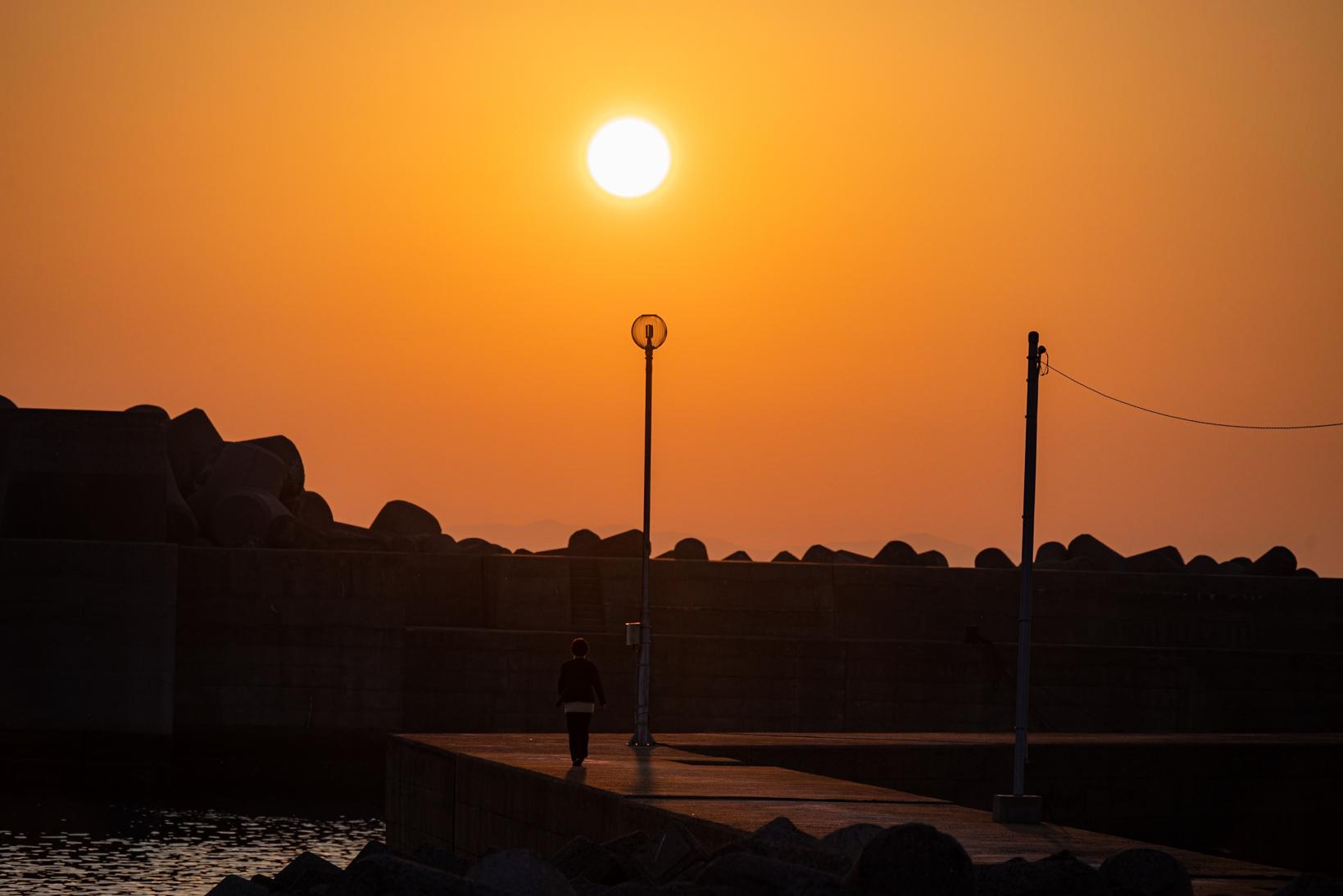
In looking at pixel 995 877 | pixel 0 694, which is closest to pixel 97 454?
pixel 0 694

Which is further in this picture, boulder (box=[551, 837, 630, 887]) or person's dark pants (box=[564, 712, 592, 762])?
person's dark pants (box=[564, 712, 592, 762])

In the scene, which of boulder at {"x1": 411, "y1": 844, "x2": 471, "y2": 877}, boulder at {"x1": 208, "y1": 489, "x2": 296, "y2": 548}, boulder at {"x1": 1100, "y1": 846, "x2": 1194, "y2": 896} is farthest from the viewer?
boulder at {"x1": 208, "y1": 489, "x2": 296, "y2": 548}

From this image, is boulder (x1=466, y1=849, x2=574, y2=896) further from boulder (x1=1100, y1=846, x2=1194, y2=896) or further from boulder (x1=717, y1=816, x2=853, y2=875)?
boulder (x1=1100, y1=846, x2=1194, y2=896)

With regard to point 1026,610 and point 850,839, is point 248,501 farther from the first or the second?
point 850,839

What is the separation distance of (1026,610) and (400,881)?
27.5ft

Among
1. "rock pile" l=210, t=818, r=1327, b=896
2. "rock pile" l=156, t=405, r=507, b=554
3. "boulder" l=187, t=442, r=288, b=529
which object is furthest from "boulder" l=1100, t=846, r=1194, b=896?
"boulder" l=187, t=442, r=288, b=529

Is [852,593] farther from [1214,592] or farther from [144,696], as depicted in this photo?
[144,696]

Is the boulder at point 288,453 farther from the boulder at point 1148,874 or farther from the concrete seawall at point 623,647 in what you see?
the boulder at point 1148,874

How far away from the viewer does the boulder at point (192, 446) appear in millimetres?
51688

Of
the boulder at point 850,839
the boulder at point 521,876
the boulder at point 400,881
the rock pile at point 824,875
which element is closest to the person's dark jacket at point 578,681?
the rock pile at point 824,875

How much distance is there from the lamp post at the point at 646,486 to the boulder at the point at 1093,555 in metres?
33.9

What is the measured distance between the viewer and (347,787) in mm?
39562

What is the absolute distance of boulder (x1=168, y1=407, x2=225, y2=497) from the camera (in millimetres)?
51688

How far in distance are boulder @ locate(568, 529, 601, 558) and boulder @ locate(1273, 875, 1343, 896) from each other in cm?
4125
